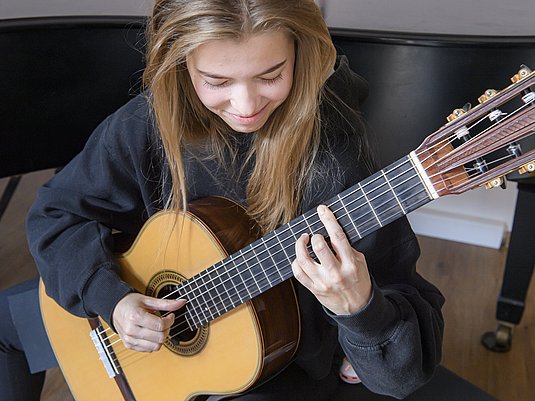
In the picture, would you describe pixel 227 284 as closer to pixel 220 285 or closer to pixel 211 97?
pixel 220 285

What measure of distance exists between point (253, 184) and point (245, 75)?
0.75 feet

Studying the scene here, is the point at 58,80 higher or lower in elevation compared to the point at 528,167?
higher

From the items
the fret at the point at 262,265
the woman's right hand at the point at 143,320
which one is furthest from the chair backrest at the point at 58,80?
the fret at the point at 262,265

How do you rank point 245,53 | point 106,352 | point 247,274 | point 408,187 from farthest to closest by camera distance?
point 106,352 → point 247,274 → point 245,53 → point 408,187

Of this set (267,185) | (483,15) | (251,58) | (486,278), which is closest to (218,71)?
(251,58)

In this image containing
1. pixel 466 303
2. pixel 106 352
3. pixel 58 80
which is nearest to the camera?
pixel 106 352

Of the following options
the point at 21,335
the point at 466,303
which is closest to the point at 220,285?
the point at 21,335

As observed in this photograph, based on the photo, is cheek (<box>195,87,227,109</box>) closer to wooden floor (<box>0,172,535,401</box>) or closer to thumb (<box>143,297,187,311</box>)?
thumb (<box>143,297,187,311</box>)

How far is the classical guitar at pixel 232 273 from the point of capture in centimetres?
92

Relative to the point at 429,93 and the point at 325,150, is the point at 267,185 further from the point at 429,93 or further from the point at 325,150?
the point at 429,93

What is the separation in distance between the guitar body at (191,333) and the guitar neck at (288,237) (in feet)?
0.08

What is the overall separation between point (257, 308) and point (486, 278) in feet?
4.47

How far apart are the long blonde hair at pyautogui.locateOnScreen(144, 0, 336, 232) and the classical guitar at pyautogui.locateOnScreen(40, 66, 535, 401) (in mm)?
72

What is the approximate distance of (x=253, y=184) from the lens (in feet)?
4.12
